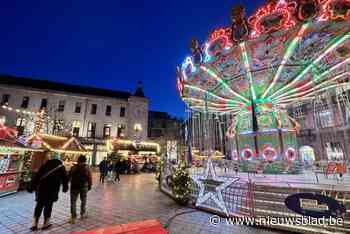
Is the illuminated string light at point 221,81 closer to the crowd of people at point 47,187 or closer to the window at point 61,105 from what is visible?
the crowd of people at point 47,187

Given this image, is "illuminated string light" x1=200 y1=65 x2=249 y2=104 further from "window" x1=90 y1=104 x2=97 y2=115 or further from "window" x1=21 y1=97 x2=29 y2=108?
"window" x1=21 y1=97 x2=29 y2=108

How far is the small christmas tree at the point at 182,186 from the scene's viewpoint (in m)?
6.99

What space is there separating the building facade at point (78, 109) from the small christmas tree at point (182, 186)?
21.1 meters

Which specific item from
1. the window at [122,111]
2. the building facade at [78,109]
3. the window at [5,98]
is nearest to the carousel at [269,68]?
the building facade at [78,109]

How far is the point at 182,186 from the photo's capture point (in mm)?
7105

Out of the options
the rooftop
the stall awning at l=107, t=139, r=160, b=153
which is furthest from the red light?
the rooftop

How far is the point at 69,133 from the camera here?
25797mm

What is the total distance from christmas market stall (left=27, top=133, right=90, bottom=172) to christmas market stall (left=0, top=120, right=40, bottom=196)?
863mm

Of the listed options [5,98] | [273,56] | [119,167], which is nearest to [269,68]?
[273,56]

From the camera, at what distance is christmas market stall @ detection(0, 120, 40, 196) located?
8438mm

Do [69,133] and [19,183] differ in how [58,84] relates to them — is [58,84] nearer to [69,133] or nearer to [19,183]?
[69,133]

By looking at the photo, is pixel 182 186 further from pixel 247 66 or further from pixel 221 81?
pixel 221 81

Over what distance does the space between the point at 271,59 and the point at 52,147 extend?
16.1 metres

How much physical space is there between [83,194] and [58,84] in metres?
30.1
